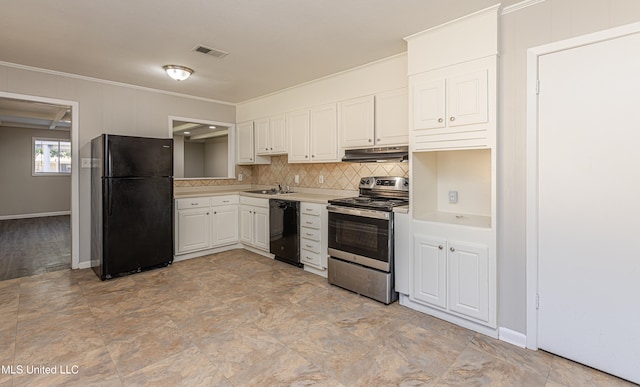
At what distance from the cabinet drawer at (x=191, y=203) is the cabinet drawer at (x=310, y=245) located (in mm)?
1627

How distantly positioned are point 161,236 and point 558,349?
4.10 metres

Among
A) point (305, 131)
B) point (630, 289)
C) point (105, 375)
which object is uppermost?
point (305, 131)

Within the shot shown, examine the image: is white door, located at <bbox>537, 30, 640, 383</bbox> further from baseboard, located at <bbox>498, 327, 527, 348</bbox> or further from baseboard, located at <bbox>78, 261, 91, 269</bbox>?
baseboard, located at <bbox>78, 261, 91, 269</bbox>

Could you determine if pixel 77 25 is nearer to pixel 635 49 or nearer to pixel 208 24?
pixel 208 24

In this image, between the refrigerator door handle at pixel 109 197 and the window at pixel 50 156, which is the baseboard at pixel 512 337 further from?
the window at pixel 50 156

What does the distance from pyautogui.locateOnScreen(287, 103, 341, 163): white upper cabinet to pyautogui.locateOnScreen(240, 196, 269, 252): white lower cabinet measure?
0.83m

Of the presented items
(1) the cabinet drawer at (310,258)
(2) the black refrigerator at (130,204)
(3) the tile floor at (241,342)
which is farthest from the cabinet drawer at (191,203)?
(1) the cabinet drawer at (310,258)

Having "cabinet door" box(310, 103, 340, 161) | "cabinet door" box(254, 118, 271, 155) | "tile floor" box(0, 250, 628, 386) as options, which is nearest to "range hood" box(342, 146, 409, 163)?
"cabinet door" box(310, 103, 340, 161)

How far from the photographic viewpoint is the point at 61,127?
803cm

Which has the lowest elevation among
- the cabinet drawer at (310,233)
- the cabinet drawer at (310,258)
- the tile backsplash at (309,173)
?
the cabinet drawer at (310,258)

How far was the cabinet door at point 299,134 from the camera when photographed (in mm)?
4207

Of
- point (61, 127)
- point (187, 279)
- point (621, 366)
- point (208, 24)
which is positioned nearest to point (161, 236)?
point (187, 279)

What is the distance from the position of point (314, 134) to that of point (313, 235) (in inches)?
51.0

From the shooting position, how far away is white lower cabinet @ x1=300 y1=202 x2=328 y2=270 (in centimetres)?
373
